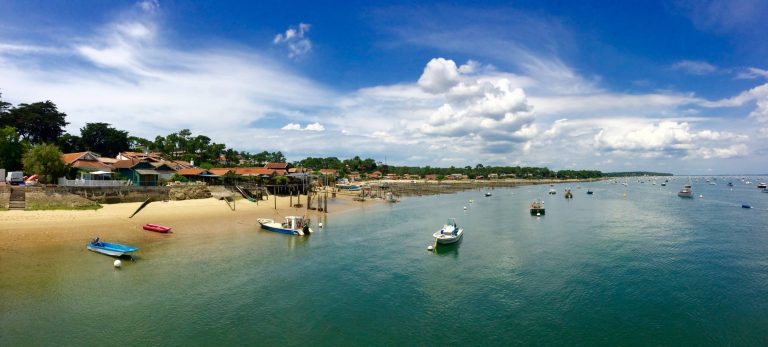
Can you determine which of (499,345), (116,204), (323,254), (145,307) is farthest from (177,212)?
(499,345)

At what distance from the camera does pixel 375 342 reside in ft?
59.1

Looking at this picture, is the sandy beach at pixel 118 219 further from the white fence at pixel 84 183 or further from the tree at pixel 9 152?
the tree at pixel 9 152

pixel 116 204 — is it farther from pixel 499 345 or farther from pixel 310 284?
pixel 499 345

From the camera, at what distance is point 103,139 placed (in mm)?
87812

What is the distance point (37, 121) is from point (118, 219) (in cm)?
5114

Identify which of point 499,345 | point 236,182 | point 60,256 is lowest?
point 499,345

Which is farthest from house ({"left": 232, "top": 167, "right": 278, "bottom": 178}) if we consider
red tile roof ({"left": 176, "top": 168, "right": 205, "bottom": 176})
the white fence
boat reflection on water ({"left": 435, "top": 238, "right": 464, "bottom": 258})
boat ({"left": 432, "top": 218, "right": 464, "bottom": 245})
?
boat reflection on water ({"left": 435, "top": 238, "right": 464, "bottom": 258})

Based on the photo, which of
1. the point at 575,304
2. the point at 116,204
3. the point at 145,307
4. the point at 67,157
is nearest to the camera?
the point at 145,307

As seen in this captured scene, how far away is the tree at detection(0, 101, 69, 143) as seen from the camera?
2854 inches

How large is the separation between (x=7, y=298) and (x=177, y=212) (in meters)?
30.5

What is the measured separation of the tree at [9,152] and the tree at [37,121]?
19.9 metres

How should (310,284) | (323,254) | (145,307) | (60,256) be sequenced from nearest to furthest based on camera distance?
(145,307) < (310,284) < (60,256) < (323,254)

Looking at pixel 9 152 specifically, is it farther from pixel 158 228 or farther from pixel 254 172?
pixel 254 172

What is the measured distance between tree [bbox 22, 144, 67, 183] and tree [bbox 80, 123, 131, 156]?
38647 mm
